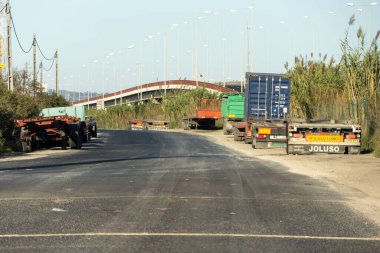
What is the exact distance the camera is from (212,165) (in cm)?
1956

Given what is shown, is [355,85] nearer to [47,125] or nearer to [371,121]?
[371,121]

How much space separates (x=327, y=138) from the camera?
78.6 ft

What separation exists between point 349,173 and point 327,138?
21.5 ft

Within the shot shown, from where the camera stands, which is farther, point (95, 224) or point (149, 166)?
point (149, 166)

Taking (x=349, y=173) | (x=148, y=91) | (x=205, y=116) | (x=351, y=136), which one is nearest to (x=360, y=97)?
(x=351, y=136)

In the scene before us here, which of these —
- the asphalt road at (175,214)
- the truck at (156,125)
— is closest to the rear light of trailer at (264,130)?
the asphalt road at (175,214)

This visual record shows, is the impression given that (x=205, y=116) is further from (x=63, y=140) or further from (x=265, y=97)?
(x=63, y=140)

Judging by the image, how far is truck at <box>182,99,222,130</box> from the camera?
208 feet

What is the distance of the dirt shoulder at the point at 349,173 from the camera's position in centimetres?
1153

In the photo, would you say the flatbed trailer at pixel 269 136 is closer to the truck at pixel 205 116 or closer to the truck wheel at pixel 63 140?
the truck wheel at pixel 63 140

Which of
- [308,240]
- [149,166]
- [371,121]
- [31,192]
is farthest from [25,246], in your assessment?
[371,121]

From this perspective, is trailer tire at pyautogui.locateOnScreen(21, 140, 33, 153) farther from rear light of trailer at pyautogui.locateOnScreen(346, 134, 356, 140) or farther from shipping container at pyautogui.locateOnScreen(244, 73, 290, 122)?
rear light of trailer at pyautogui.locateOnScreen(346, 134, 356, 140)

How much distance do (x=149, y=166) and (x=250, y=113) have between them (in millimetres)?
17221

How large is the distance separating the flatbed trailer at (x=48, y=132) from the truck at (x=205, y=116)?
107ft
